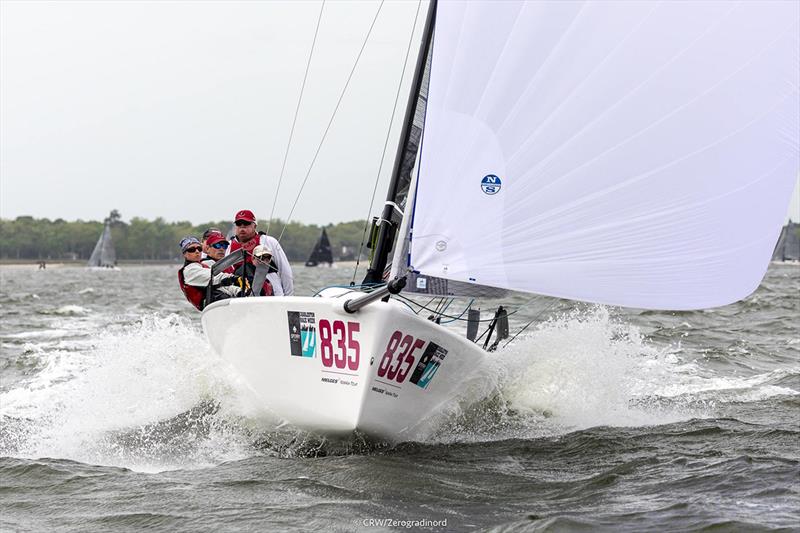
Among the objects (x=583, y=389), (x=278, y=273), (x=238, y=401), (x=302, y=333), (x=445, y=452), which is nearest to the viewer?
(x=302, y=333)

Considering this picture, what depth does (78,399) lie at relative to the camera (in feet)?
22.9

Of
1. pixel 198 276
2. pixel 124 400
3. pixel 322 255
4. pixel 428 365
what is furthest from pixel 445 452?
pixel 322 255

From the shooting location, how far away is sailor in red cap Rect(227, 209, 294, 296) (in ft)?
20.4

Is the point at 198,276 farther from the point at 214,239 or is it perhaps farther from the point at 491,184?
the point at 491,184

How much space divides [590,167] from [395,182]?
133 centimetres

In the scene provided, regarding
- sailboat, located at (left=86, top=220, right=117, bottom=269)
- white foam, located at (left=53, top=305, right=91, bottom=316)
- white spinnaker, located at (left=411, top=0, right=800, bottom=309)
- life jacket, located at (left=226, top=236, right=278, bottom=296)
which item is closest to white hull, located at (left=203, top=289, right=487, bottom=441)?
white spinnaker, located at (left=411, top=0, right=800, bottom=309)

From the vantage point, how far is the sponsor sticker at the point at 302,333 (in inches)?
197

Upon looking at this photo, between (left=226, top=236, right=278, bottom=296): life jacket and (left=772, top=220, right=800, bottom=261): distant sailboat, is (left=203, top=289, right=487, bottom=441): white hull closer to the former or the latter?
(left=226, top=236, right=278, bottom=296): life jacket

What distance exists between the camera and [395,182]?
5.67 meters

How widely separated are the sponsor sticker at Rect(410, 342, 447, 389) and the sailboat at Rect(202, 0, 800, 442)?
0.27ft

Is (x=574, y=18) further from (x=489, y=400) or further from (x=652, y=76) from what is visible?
(x=489, y=400)

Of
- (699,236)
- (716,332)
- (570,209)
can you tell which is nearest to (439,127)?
(570,209)

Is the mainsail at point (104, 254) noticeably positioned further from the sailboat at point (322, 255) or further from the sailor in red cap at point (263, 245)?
the sailor in red cap at point (263, 245)

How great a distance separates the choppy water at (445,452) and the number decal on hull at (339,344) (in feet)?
1.73
